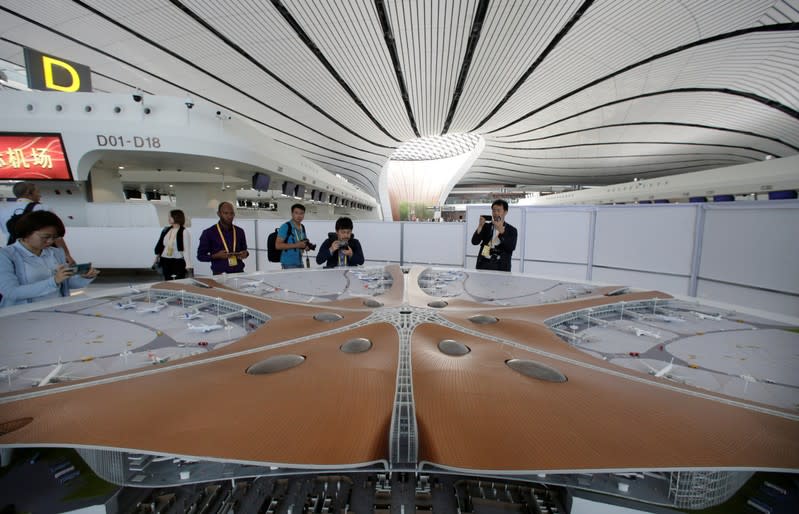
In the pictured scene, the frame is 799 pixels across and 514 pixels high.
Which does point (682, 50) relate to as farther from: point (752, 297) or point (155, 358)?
point (155, 358)

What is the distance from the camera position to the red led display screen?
721 centimetres

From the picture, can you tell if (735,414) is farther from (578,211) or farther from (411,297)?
(578,211)

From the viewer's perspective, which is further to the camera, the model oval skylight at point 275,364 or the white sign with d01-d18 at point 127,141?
the white sign with d01-d18 at point 127,141

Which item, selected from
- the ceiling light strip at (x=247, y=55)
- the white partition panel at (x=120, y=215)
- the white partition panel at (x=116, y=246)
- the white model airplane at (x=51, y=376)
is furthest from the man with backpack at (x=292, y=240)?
the ceiling light strip at (x=247, y=55)

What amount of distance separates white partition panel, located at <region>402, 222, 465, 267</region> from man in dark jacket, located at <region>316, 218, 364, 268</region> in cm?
211

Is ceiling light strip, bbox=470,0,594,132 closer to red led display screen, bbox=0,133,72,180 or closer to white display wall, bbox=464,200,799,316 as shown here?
white display wall, bbox=464,200,799,316

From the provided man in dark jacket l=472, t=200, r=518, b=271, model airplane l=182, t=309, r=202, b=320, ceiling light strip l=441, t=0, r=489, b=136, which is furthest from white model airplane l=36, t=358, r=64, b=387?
ceiling light strip l=441, t=0, r=489, b=136

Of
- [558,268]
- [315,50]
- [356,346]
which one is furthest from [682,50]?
[356,346]

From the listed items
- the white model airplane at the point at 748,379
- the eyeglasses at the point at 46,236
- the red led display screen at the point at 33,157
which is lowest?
→ the white model airplane at the point at 748,379

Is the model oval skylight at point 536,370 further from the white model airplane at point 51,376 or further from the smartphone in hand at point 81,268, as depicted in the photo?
the smartphone in hand at point 81,268

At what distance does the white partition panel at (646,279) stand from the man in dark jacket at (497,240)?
116cm

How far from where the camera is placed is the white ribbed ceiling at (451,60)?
945 cm

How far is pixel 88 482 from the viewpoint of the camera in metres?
0.79

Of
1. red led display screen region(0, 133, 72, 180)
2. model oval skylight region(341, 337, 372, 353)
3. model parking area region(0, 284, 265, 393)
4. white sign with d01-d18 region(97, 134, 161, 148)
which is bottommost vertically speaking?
model parking area region(0, 284, 265, 393)
